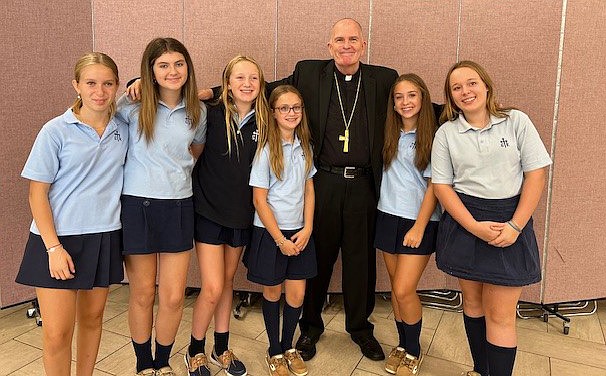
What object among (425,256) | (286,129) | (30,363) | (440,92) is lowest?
(30,363)

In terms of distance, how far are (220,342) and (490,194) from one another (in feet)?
4.94

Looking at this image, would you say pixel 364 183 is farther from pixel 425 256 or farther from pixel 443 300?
pixel 443 300

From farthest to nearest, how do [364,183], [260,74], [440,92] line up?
1. [440,92]
2. [364,183]
3. [260,74]

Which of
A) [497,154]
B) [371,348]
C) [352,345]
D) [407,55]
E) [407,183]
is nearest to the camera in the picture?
[497,154]

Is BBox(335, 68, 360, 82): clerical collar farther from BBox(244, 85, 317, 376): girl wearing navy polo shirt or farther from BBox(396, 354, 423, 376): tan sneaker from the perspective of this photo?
BBox(396, 354, 423, 376): tan sneaker

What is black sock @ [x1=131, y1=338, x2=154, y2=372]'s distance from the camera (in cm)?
231

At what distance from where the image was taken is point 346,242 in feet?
8.65

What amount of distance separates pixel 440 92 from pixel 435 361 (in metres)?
1.68

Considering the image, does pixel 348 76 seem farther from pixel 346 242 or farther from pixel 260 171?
pixel 346 242

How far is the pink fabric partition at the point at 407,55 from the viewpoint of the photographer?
2986 millimetres

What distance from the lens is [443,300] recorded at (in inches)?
139

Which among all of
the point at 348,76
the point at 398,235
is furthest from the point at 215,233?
the point at 348,76

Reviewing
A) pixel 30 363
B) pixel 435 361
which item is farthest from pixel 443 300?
pixel 30 363

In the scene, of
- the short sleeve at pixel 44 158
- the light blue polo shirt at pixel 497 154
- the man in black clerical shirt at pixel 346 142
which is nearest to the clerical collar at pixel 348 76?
the man in black clerical shirt at pixel 346 142
